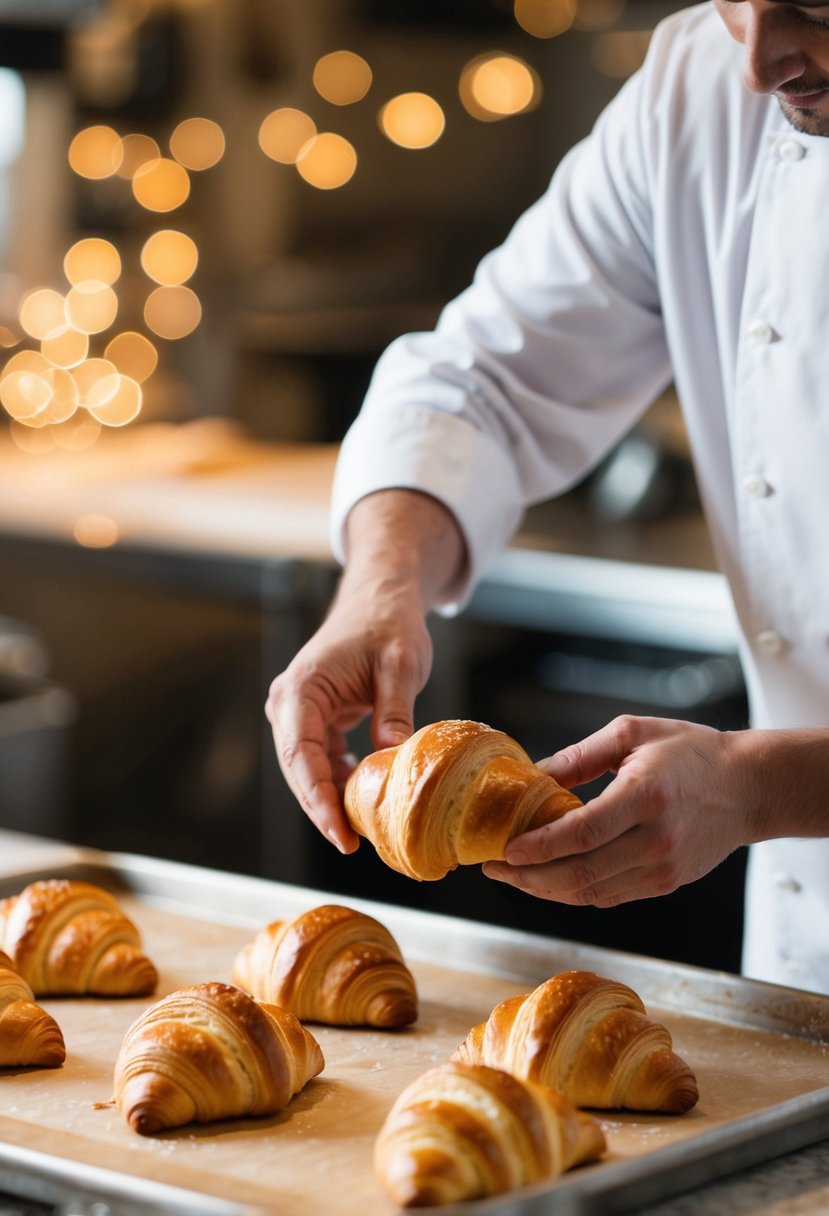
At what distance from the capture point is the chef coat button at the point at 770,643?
1576mm

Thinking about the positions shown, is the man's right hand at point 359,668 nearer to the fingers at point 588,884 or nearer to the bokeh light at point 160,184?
the fingers at point 588,884

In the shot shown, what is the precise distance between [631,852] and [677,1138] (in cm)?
19

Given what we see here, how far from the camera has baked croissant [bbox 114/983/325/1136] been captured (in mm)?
1084

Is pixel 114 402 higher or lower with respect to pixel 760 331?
lower

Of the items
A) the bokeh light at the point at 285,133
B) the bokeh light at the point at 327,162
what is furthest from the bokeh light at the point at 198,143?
the bokeh light at the point at 327,162

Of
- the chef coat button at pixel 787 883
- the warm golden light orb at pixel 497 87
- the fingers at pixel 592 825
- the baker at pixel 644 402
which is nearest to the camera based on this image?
the fingers at pixel 592 825

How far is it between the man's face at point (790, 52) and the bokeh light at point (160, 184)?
387cm

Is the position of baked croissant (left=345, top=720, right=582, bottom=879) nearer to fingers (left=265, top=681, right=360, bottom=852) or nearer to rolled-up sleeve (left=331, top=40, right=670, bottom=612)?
fingers (left=265, top=681, right=360, bottom=852)

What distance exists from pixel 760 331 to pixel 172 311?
3582 millimetres

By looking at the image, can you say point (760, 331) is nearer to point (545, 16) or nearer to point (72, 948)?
point (72, 948)

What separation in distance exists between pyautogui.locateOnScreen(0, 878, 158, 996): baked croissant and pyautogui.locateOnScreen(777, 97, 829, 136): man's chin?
0.86 m

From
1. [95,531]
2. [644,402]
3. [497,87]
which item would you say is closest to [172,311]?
[497,87]

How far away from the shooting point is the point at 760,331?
153 cm

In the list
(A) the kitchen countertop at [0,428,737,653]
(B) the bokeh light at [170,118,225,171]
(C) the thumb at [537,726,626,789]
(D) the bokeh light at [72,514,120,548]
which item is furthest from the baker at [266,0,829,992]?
(B) the bokeh light at [170,118,225,171]
